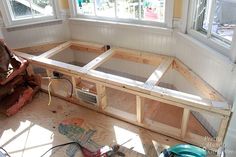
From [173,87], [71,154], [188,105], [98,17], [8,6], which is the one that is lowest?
[71,154]

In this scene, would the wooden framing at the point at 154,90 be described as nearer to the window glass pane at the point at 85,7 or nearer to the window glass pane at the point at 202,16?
the window glass pane at the point at 202,16

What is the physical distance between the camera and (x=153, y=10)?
229cm

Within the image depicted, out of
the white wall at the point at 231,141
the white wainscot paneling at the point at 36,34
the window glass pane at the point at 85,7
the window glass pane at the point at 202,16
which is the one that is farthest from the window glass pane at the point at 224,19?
the white wainscot paneling at the point at 36,34

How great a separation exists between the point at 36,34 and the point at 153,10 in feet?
5.33

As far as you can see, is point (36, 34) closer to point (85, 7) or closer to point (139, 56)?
point (85, 7)

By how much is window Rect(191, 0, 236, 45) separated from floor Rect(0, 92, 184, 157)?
3.34ft

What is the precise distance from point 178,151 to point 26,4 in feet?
8.34

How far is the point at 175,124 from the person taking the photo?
6.91ft

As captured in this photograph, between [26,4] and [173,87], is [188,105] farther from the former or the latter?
[26,4]

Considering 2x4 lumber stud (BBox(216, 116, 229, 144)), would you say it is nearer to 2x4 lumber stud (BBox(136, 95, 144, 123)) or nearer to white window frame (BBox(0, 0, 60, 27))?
2x4 lumber stud (BBox(136, 95, 144, 123))

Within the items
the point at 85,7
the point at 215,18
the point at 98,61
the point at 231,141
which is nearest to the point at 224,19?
the point at 215,18

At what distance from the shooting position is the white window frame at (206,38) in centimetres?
159

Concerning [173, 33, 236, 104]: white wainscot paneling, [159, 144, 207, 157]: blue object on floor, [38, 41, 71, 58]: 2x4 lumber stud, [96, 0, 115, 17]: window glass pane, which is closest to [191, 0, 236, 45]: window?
[173, 33, 236, 104]: white wainscot paneling

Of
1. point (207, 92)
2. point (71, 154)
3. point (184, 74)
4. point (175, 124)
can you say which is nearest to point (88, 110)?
point (71, 154)
